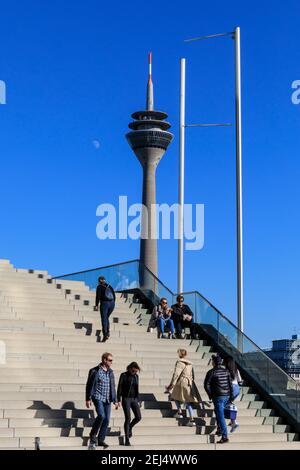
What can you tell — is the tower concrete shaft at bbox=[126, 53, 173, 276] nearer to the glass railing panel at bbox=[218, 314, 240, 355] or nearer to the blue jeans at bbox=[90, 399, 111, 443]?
the glass railing panel at bbox=[218, 314, 240, 355]

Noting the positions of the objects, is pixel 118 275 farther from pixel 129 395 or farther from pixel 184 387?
pixel 129 395

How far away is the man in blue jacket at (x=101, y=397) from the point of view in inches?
562

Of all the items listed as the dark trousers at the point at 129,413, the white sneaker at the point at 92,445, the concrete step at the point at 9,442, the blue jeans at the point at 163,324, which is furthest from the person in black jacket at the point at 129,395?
the blue jeans at the point at 163,324

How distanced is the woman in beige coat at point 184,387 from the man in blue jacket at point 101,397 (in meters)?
2.32

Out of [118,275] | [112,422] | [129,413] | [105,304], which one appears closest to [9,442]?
[129,413]

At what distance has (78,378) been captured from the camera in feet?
58.5

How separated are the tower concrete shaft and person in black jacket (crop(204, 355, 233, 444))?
94.9 metres

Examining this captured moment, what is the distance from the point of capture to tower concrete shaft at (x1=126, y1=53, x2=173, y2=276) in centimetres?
11681

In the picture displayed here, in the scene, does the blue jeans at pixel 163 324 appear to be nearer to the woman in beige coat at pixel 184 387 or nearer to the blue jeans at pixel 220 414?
the woman in beige coat at pixel 184 387

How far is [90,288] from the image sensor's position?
1067 inches

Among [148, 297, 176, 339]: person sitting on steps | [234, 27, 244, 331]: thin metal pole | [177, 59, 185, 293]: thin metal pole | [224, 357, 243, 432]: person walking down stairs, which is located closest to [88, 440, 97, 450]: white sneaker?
[224, 357, 243, 432]: person walking down stairs

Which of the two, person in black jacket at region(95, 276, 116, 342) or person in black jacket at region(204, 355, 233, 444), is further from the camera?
person in black jacket at region(95, 276, 116, 342)

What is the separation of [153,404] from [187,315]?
17.3 ft
